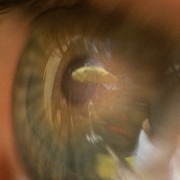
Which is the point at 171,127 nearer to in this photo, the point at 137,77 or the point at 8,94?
the point at 137,77

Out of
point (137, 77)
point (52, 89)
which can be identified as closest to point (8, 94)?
point (52, 89)

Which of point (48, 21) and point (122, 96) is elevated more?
point (48, 21)

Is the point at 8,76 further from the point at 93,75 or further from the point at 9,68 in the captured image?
the point at 93,75

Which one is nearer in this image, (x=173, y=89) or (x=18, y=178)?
(x=173, y=89)

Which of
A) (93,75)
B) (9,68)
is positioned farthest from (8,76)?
(93,75)
